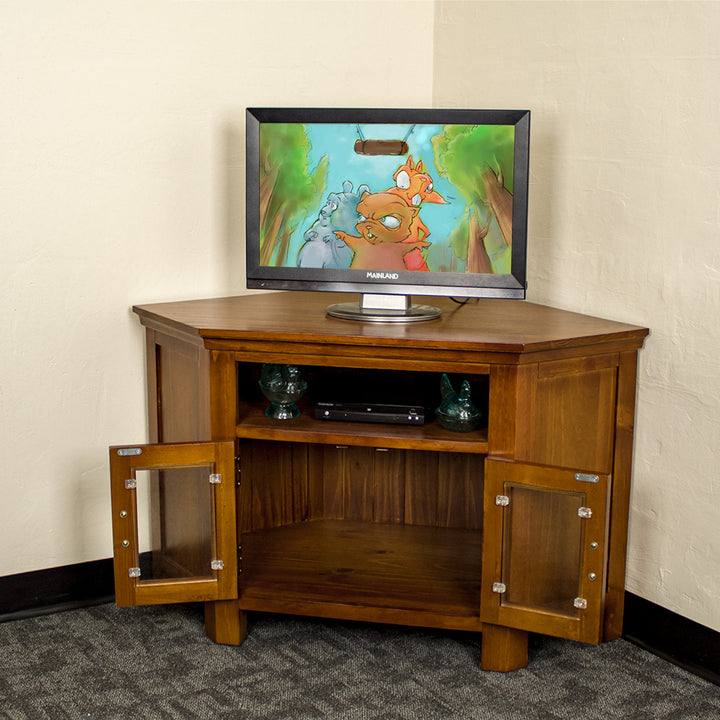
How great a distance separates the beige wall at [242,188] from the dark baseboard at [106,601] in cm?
3

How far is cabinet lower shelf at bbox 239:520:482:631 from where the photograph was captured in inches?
89.7

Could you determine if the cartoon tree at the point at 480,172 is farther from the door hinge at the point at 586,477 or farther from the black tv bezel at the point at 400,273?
the door hinge at the point at 586,477

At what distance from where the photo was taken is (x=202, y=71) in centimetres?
258

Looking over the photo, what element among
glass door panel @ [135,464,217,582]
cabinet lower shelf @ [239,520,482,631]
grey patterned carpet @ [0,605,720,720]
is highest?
glass door panel @ [135,464,217,582]

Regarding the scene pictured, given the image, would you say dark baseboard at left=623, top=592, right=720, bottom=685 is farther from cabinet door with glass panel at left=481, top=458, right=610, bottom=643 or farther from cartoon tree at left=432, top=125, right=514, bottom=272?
cartoon tree at left=432, top=125, right=514, bottom=272

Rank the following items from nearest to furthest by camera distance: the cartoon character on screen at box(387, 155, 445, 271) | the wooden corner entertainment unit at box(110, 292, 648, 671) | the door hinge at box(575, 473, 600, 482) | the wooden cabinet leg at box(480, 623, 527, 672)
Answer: the door hinge at box(575, 473, 600, 482)
the wooden corner entertainment unit at box(110, 292, 648, 671)
the wooden cabinet leg at box(480, 623, 527, 672)
the cartoon character on screen at box(387, 155, 445, 271)

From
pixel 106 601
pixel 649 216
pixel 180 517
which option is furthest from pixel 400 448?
pixel 106 601

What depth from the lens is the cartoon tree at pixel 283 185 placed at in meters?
2.34

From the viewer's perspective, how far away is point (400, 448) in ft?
7.79

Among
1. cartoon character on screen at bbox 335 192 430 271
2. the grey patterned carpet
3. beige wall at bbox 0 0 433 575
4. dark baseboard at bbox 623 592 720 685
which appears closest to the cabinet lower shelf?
the grey patterned carpet

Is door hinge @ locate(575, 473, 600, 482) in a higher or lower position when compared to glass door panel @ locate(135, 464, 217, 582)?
higher

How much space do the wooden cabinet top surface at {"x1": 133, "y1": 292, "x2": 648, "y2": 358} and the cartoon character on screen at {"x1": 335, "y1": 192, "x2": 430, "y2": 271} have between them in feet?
0.51

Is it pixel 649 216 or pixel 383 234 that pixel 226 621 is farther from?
pixel 649 216

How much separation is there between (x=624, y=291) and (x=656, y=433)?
0.34m
